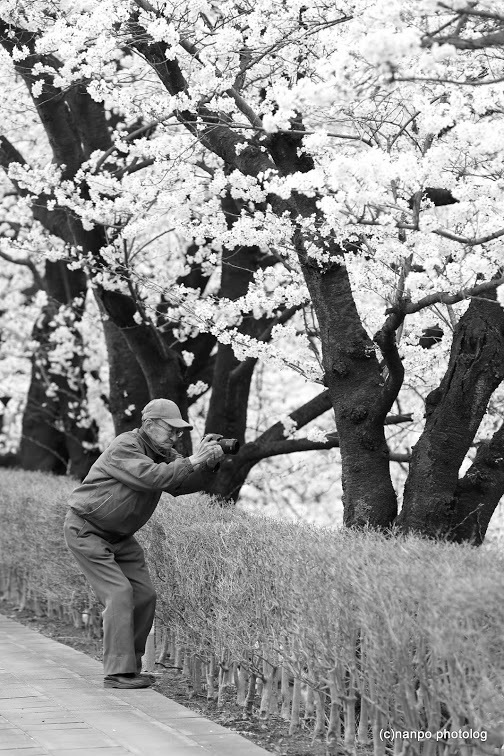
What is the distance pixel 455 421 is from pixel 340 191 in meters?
1.75

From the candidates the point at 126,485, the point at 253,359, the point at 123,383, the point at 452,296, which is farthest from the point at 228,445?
the point at 123,383

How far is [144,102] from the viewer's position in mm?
9641

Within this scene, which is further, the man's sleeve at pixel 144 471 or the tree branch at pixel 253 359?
the tree branch at pixel 253 359

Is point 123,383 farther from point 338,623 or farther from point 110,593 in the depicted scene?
point 338,623

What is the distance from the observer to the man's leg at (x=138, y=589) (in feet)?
21.9

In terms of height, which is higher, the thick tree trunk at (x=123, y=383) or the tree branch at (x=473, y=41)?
the tree branch at (x=473, y=41)

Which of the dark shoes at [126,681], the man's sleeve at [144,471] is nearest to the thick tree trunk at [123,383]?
the man's sleeve at [144,471]

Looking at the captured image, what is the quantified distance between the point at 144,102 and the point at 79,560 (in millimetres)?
4772

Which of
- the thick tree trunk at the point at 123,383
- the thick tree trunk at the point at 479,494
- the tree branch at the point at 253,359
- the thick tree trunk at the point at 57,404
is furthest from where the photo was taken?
the thick tree trunk at the point at 57,404

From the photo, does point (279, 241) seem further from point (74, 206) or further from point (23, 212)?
point (23, 212)

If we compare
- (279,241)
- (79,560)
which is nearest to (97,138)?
(279,241)

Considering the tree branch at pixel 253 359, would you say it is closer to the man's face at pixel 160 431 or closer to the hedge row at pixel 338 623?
the hedge row at pixel 338 623

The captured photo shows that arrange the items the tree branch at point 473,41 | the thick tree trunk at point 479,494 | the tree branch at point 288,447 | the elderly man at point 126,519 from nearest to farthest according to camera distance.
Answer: the tree branch at point 473,41 < the elderly man at point 126,519 < the thick tree trunk at point 479,494 < the tree branch at point 288,447

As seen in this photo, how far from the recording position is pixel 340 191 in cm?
598
